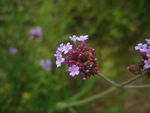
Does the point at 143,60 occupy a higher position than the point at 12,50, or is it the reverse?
the point at 12,50

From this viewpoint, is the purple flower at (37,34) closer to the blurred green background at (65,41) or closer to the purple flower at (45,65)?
the blurred green background at (65,41)

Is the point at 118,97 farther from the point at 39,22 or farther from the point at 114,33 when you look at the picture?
the point at 39,22

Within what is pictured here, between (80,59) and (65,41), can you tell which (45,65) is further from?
(80,59)

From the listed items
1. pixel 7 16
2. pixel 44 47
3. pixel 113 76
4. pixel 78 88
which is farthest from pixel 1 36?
pixel 113 76

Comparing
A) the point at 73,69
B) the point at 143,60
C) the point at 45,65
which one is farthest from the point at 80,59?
the point at 45,65

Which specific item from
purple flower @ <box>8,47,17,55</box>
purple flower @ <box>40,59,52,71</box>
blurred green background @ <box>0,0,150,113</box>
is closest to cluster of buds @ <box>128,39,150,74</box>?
blurred green background @ <box>0,0,150,113</box>
